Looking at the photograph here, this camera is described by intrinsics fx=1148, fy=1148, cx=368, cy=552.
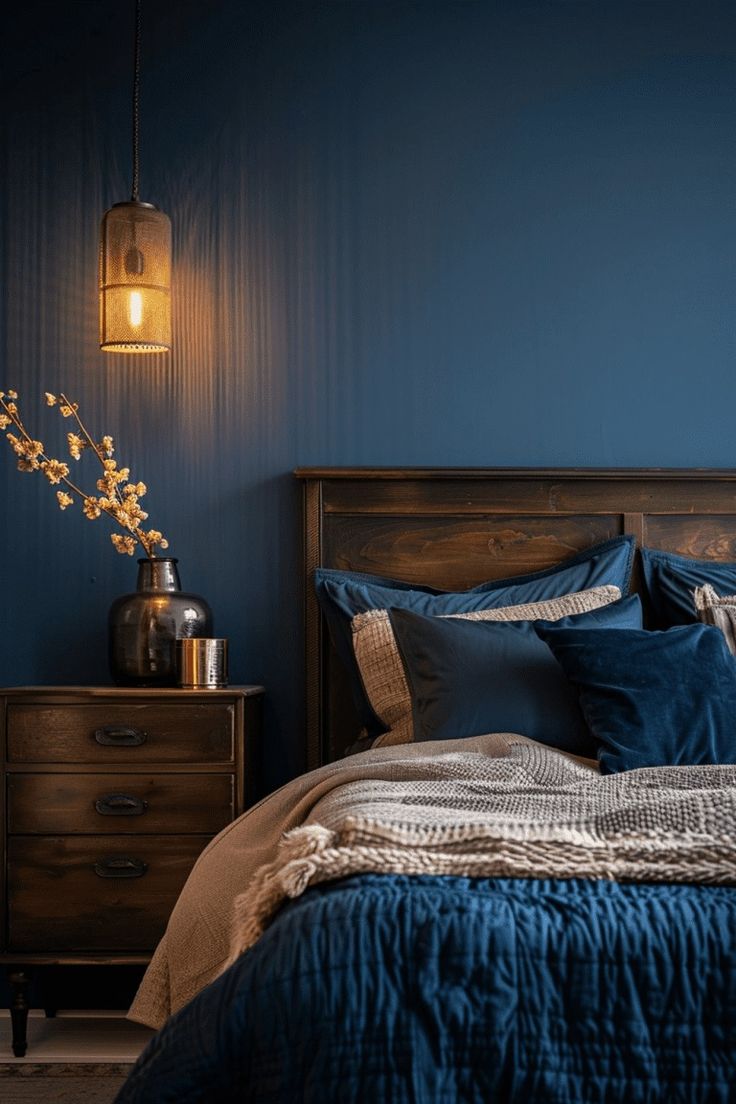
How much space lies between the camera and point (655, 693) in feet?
7.39

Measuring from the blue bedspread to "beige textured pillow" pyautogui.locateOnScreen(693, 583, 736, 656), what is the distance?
Answer: 1.42m

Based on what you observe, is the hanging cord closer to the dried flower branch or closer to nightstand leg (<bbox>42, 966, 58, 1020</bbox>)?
the dried flower branch

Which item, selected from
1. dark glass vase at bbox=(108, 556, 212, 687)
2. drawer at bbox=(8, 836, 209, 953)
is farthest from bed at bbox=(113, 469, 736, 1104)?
dark glass vase at bbox=(108, 556, 212, 687)

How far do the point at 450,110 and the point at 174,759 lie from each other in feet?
6.30

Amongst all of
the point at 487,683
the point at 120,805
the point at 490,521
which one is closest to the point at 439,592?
the point at 490,521

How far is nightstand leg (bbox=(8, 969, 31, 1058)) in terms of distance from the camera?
2.69 meters

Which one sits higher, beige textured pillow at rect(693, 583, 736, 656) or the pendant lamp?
the pendant lamp

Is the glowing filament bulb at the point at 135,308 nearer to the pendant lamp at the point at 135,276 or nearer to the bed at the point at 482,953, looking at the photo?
the pendant lamp at the point at 135,276

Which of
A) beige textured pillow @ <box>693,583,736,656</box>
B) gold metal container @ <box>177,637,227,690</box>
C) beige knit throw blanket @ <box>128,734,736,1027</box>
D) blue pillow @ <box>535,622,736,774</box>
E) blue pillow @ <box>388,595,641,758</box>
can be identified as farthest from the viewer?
gold metal container @ <box>177,637,227,690</box>

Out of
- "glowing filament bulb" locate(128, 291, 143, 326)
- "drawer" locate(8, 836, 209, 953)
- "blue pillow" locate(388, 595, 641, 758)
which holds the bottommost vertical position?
"drawer" locate(8, 836, 209, 953)

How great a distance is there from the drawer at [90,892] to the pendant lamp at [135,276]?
4.20 ft

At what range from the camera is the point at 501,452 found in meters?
3.15

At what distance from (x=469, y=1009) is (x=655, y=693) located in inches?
45.6

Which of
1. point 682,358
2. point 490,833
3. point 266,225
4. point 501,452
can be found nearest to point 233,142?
point 266,225
